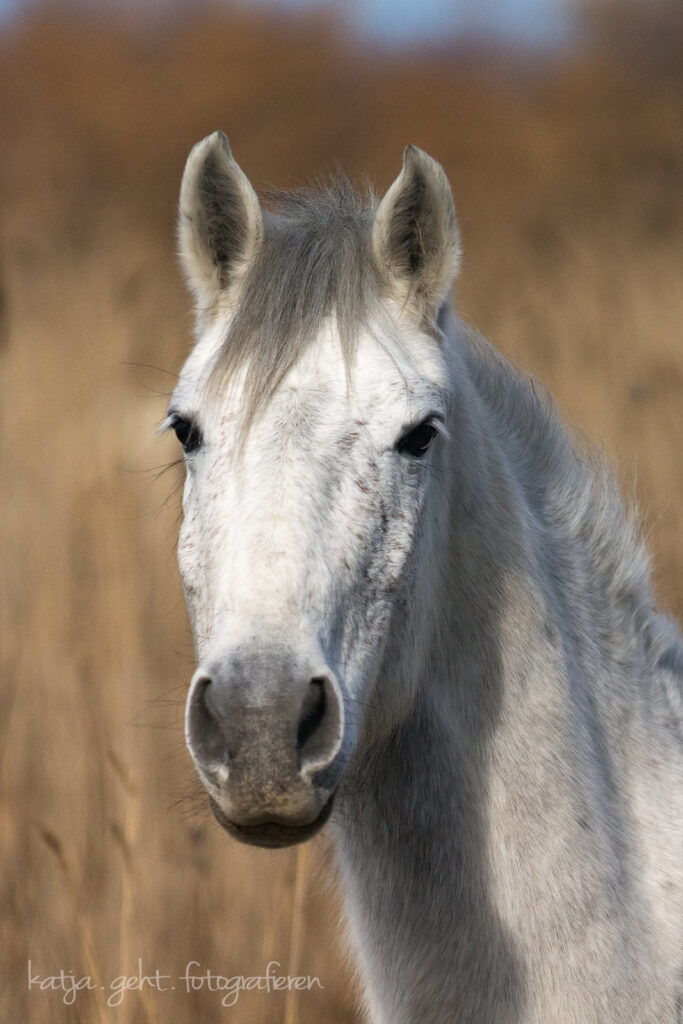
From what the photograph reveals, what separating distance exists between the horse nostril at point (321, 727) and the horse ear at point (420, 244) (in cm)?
82

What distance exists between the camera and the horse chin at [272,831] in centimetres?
129

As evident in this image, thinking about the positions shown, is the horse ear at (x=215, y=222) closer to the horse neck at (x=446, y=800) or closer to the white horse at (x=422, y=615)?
the white horse at (x=422, y=615)

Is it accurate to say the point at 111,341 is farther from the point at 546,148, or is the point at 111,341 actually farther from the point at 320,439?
the point at 320,439

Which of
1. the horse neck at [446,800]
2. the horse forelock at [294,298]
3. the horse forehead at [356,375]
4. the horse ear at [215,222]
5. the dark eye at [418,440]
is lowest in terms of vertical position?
the horse neck at [446,800]

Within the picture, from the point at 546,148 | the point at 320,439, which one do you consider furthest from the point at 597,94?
the point at 320,439

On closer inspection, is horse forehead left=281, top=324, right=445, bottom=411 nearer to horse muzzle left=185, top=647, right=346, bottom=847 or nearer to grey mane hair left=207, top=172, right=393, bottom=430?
grey mane hair left=207, top=172, right=393, bottom=430

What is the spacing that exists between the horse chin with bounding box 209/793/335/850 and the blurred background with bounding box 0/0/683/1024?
1.61 meters

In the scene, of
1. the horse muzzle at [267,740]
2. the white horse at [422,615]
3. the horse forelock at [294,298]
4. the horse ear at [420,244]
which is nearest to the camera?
the horse muzzle at [267,740]

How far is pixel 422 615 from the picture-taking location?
1666mm

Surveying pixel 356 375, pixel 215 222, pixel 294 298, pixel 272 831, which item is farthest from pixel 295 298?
pixel 272 831

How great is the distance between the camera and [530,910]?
166 cm

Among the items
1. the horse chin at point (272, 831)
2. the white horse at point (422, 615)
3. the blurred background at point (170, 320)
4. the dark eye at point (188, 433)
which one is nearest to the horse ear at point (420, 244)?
the white horse at point (422, 615)

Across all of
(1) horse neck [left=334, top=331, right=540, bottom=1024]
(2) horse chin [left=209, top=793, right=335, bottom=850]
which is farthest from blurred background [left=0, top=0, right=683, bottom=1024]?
(2) horse chin [left=209, top=793, right=335, bottom=850]

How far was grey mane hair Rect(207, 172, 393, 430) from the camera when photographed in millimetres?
1604
